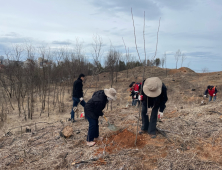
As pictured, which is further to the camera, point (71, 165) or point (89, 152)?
point (89, 152)

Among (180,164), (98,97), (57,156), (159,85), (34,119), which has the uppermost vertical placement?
(159,85)

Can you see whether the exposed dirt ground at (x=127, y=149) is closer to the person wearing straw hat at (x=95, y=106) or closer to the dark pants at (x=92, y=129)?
the dark pants at (x=92, y=129)

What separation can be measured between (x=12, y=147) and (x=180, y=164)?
10.5ft

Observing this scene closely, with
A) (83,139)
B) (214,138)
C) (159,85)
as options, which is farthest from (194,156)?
(83,139)

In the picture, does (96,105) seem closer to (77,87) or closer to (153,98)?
(153,98)

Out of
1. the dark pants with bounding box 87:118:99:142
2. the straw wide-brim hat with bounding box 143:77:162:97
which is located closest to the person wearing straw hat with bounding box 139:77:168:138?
the straw wide-brim hat with bounding box 143:77:162:97

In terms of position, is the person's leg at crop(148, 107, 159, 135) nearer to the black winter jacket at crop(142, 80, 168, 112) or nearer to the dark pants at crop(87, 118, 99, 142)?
the black winter jacket at crop(142, 80, 168, 112)

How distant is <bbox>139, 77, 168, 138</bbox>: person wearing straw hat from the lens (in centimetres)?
263

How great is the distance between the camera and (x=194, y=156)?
7.50 ft

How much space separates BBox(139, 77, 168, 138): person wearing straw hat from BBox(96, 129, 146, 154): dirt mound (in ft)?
0.84

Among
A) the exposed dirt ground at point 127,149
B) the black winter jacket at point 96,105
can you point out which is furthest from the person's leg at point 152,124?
the black winter jacket at point 96,105

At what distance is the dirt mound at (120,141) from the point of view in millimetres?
2730

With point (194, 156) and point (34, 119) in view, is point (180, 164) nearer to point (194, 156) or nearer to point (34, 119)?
point (194, 156)

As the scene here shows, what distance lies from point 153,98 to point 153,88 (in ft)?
1.05
